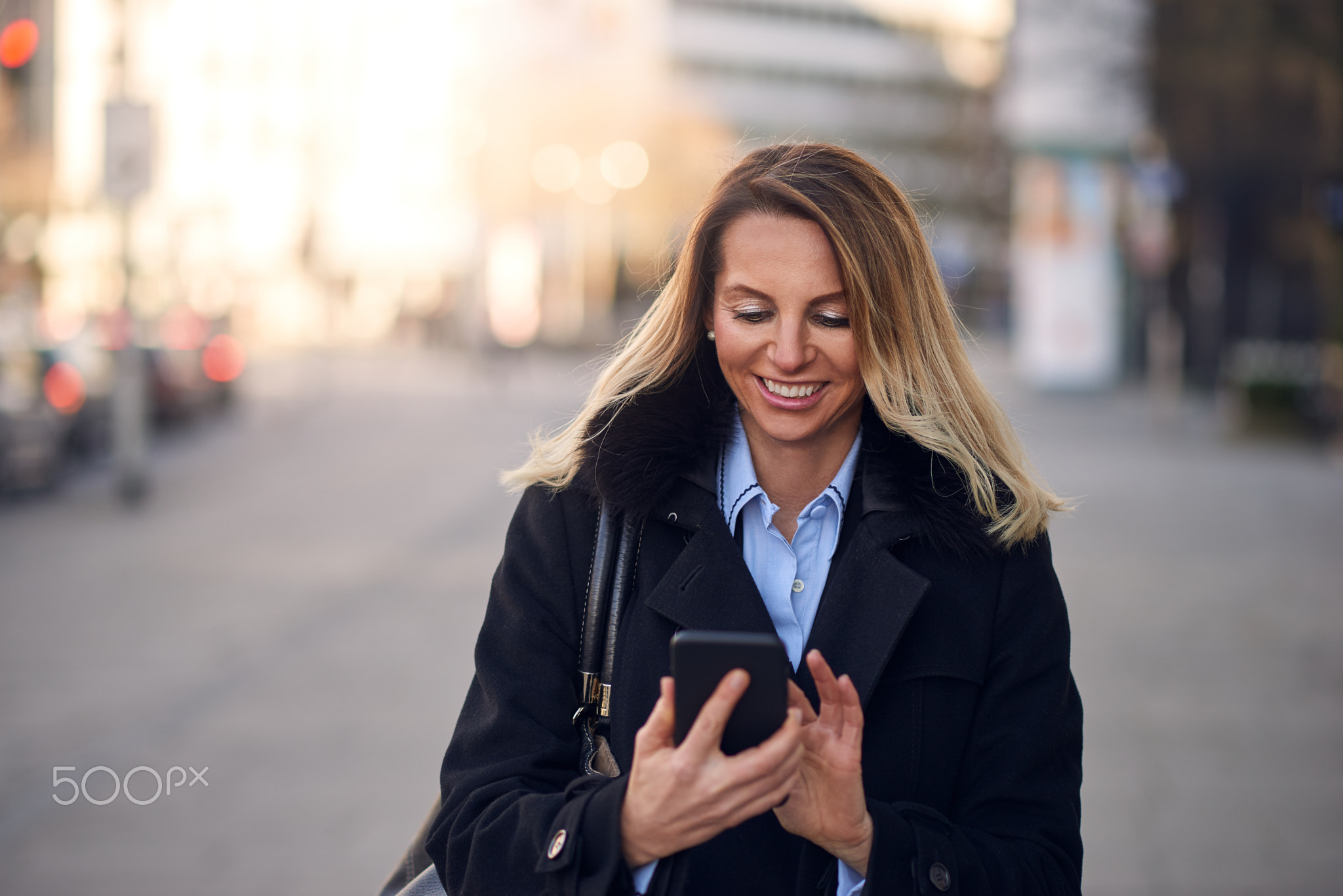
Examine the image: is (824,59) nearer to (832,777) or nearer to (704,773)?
(832,777)

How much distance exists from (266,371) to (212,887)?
37.7 metres

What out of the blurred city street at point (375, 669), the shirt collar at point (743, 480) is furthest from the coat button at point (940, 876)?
the blurred city street at point (375, 669)

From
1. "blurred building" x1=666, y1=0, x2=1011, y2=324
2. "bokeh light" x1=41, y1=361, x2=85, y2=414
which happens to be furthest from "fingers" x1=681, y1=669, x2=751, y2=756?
"blurred building" x1=666, y1=0, x2=1011, y2=324

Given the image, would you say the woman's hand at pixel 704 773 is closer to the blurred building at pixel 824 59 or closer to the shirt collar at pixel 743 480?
the shirt collar at pixel 743 480

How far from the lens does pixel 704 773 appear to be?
182 centimetres

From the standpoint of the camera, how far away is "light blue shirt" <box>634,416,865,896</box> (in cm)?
229

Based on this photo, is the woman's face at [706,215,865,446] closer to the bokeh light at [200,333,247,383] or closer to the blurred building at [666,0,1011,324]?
the bokeh light at [200,333,247,383]

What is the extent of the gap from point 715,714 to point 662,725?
0.32 ft

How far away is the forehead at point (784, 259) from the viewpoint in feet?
7.30

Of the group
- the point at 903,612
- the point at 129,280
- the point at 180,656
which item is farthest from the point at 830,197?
the point at 129,280

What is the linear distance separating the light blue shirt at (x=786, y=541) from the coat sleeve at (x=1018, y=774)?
30 centimetres

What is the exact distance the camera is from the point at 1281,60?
56.7 feet

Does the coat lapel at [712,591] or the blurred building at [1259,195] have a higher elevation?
the blurred building at [1259,195]

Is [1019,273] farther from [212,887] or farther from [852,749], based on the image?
[852,749]
